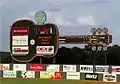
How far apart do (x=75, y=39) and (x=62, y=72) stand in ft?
2.33

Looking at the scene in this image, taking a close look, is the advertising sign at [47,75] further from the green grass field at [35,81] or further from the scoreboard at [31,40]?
Result: the scoreboard at [31,40]

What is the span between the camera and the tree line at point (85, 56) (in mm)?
7984

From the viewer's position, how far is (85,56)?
8258 mm

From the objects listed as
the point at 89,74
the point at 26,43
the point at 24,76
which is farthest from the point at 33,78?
the point at 89,74

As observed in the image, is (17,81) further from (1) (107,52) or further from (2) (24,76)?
(1) (107,52)

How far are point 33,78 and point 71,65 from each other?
3.01 ft

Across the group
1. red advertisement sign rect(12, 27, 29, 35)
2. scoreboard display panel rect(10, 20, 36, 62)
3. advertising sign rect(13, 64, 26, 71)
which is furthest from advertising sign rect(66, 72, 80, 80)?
red advertisement sign rect(12, 27, 29, 35)

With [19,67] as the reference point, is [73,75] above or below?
below

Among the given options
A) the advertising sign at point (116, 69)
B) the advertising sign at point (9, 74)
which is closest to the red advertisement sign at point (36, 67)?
the advertising sign at point (9, 74)

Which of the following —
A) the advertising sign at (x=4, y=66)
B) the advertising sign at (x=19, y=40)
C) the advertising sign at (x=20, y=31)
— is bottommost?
the advertising sign at (x=4, y=66)

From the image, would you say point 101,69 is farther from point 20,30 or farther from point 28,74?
point 20,30

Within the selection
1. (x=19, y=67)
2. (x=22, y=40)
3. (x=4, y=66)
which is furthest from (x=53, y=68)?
(x=4, y=66)

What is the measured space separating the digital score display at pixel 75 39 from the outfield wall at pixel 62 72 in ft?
1.55

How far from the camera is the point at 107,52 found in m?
8.04
